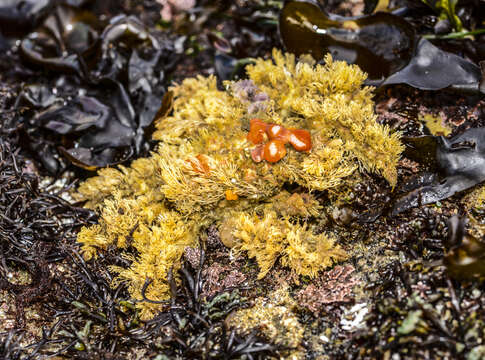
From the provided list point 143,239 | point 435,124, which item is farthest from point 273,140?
point 435,124

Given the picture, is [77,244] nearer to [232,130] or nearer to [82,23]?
[232,130]

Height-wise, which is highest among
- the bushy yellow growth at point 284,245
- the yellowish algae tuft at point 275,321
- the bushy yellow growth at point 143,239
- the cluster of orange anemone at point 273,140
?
the cluster of orange anemone at point 273,140

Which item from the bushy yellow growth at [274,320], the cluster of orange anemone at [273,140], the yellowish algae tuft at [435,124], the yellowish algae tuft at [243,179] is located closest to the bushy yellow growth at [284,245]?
the yellowish algae tuft at [243,179]

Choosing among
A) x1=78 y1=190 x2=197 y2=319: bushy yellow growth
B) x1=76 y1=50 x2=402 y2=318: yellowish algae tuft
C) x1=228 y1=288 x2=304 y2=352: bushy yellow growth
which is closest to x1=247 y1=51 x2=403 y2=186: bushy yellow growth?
x1=76 y1=50 x2=402 y2=318: yellowish algae tuft

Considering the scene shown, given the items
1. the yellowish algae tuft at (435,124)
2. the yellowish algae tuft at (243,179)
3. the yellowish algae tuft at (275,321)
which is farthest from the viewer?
the yellowish algae tuft at (435,124)

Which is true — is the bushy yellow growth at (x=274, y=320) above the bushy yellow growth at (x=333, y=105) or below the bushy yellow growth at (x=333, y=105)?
below

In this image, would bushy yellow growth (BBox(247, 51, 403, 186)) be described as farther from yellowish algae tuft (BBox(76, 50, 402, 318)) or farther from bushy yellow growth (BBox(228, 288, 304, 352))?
bushy yellow growth (BBox(228, 288, 304, 352))

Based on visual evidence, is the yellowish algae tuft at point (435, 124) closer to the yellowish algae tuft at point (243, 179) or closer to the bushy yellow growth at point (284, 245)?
the yellowish algae tuft at point (243, 179)
